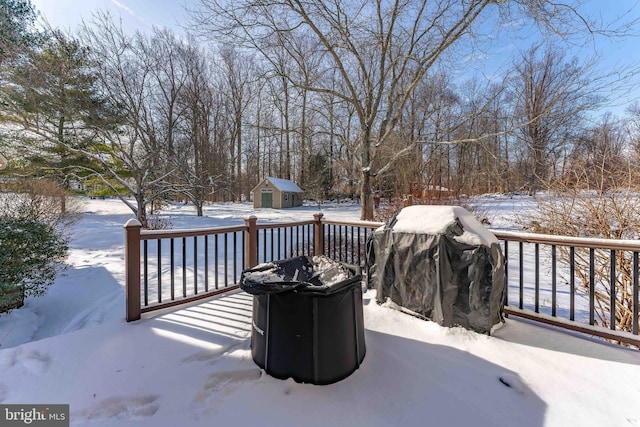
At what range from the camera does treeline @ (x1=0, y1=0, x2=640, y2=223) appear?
23.2 ft

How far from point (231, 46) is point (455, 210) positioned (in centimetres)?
798

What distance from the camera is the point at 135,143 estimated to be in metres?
10.5

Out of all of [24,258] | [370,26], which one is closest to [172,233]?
[24,258]

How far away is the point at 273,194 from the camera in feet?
70.9

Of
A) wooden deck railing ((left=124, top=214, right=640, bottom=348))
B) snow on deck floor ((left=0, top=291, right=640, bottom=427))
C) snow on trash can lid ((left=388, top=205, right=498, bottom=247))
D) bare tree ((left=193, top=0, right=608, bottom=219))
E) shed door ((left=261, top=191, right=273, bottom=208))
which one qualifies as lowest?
snow on deck floor ((left=0, top=291, right=640, bottom=427))

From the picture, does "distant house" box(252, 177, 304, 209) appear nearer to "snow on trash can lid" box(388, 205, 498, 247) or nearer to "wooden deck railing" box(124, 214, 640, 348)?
"wooden deck railing" box(124, 214, 640, 348)

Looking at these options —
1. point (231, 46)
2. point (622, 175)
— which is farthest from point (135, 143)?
point (622, 175)

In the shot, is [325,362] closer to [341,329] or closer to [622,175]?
[341,329]

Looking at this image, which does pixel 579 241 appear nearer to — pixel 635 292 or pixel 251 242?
pixel 635 292

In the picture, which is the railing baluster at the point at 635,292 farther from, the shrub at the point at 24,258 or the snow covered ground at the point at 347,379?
the shrub at the point at 24,258

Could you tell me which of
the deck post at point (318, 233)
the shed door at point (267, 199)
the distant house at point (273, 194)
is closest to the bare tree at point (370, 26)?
the deck post at point (318, 233)

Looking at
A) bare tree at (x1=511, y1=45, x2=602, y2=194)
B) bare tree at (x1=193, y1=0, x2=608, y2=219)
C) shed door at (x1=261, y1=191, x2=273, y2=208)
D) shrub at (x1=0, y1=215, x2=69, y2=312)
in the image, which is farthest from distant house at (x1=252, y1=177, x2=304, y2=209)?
shrub at (x1=0, y1=215, x2=69, y2=312)

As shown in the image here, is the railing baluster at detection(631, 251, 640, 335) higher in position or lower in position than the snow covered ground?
higher

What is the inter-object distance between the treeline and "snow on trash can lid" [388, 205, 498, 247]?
401 centimetres
